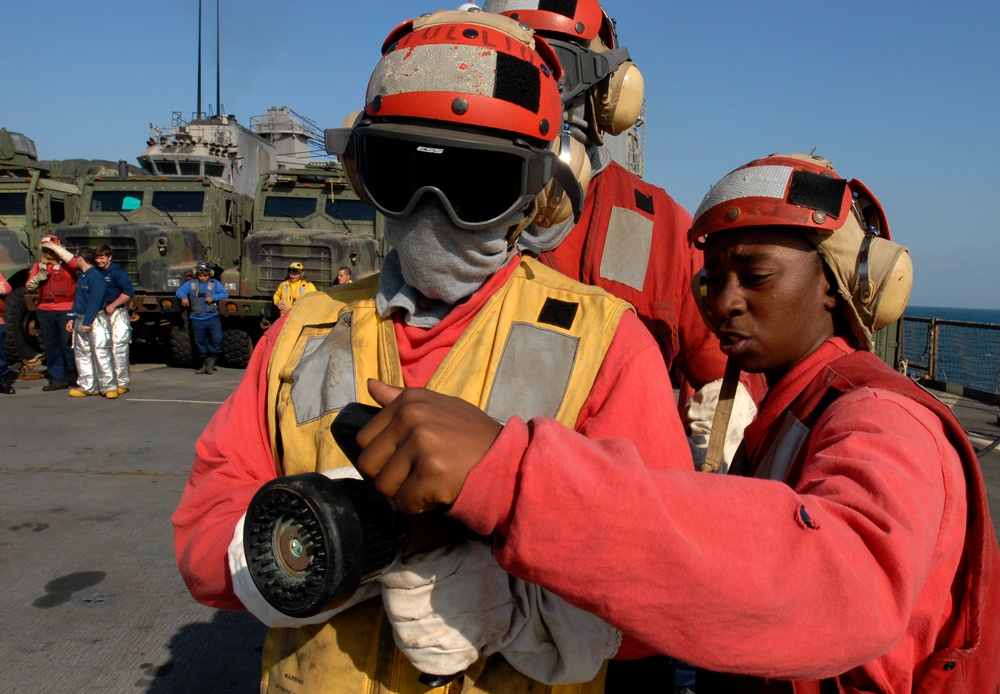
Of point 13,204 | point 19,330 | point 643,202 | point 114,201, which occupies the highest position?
point 114,201

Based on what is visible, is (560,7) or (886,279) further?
(560,7)

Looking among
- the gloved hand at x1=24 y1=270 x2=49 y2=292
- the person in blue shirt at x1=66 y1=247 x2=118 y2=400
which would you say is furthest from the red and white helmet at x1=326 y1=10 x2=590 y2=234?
the gloved hand at x1=24 y1=270 x2=49 y2=292

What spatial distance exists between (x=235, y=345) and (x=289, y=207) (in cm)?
291

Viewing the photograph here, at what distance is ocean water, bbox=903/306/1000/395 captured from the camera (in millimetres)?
11453

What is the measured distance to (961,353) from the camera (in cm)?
1231

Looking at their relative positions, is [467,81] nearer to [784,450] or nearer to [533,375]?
[533,375]

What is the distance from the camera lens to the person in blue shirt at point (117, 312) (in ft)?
31.0

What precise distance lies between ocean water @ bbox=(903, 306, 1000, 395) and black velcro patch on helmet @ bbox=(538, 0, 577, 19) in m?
10.7

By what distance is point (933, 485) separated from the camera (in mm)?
895

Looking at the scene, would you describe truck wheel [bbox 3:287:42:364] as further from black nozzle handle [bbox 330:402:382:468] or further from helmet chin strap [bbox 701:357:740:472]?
black nozzle handle [bbox 330:402:382:468]

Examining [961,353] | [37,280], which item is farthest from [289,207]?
[961,353]

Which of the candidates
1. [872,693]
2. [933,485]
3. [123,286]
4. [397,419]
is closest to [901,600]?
[933,485]

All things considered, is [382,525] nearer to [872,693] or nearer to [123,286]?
[872,693]

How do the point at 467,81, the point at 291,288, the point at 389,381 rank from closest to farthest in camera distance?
1. the point at 467,81
2. the point at 389,381
3. the point at 291,288
